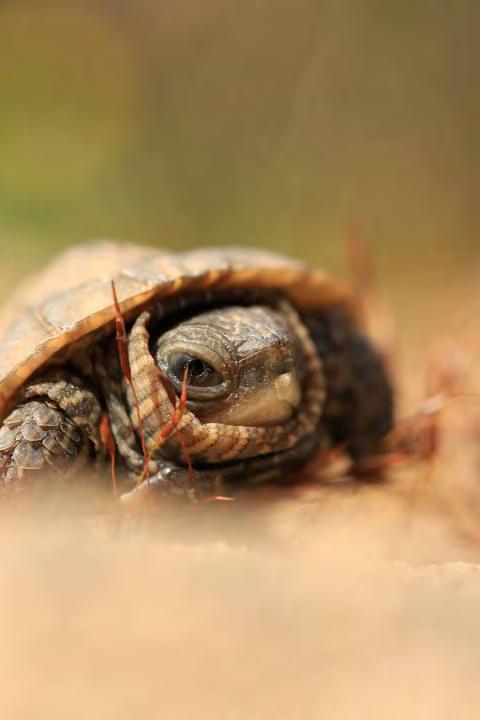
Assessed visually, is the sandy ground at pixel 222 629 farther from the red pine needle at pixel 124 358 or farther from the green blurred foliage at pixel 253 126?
the green blurred foliage at pixel 253 126

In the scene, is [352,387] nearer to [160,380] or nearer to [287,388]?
[287,388]

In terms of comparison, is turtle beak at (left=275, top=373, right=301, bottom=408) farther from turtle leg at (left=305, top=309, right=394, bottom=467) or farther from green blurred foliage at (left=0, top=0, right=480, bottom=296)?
green blurred foliage at (left=0, top=0, right=480, bottom=296)

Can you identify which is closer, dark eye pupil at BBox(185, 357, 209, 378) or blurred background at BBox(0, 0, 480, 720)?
dark eye pupil at BBox(185, 357, 209, 378)

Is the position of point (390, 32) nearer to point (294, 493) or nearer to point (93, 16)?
point (93, 16)

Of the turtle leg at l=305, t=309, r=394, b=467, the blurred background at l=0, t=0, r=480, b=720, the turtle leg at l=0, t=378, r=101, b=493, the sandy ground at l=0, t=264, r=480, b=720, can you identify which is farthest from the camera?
the blurred background at l=0, t=0, r=480, b=720

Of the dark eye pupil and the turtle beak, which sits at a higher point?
the dark eye pupil

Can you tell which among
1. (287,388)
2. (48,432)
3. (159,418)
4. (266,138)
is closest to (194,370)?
(159,418)

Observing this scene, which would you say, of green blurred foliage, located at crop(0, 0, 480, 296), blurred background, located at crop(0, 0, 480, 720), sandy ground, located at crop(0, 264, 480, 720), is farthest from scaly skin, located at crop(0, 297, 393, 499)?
green blurred foliage, located at crop(0, 0, 480, 296)
